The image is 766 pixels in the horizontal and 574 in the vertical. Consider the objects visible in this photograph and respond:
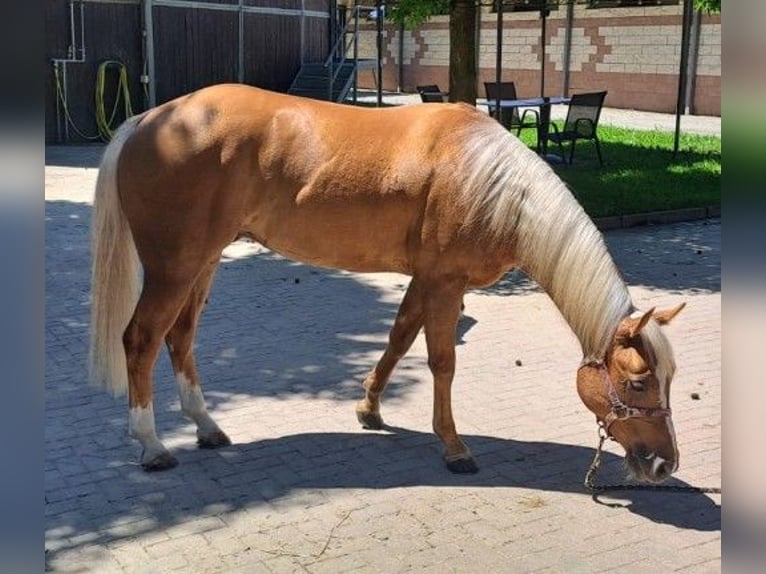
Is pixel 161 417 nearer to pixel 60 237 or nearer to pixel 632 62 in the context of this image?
pixel 60 237

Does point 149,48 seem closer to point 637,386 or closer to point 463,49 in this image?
point 463,49

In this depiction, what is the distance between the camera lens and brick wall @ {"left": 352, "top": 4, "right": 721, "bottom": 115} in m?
23.7

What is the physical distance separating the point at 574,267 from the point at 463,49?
569 cm

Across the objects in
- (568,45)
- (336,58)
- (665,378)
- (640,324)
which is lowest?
(665,378)

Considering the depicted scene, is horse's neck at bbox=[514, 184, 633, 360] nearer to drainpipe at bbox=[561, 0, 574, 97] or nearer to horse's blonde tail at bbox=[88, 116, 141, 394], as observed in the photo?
horse's blonde tail at bbox=[88, 116, 141, 394]

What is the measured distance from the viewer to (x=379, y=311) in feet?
23.3

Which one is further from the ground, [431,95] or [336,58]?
[336,58]

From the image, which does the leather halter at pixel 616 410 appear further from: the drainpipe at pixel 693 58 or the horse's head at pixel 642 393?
the drainpipe at pixel 693 58

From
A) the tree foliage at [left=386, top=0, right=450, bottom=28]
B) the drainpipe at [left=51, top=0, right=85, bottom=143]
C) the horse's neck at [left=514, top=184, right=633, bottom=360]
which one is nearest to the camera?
the horse's neck at [left=514, top=184, right=633, bottom=360]

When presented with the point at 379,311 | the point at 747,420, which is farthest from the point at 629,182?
the point at 747,420

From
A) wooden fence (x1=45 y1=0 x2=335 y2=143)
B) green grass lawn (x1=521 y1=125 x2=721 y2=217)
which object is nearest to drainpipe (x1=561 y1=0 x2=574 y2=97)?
wooden fence (x1=45 y1=0 x2=335 y2=143)

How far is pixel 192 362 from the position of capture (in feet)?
14.7

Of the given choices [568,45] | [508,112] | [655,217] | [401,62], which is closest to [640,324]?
[655,217]

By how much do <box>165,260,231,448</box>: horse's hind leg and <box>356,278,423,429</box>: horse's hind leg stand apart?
0.78 m
